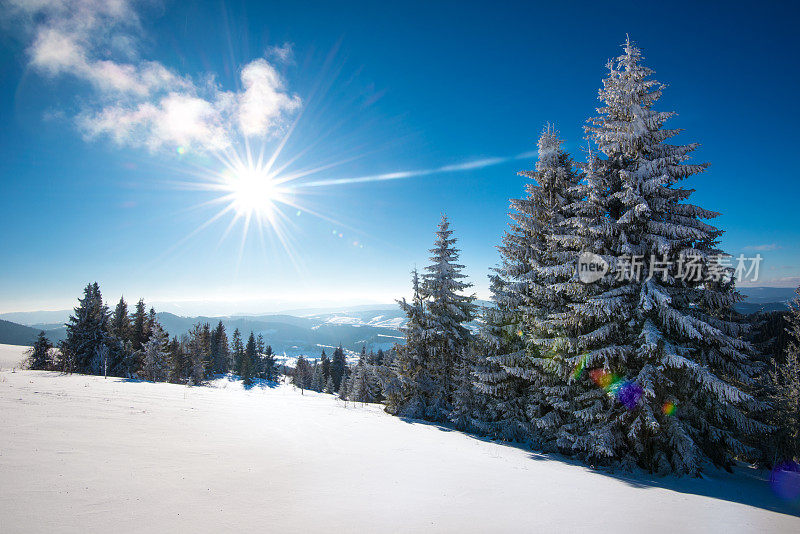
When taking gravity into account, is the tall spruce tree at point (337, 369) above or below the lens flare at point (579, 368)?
below

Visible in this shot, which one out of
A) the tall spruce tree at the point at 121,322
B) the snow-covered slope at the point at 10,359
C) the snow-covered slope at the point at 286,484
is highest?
the snow-covered slope at the point at 286,484

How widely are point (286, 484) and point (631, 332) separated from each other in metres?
11.5

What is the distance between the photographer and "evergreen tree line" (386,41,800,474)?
33.3 ft

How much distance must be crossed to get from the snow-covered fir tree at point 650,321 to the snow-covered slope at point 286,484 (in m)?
1.24

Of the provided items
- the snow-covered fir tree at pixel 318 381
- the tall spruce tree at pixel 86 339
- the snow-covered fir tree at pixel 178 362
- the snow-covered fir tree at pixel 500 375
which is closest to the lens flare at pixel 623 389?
the snow-covered fir tree at pixel 500 375

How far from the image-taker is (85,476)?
15.5 ft

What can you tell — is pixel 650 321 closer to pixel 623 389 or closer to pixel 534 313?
pixel 623 389

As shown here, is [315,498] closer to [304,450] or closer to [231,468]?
[231,468]

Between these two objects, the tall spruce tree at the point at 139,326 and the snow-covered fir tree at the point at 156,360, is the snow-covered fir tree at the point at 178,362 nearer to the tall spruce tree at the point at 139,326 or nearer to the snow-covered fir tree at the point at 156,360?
the tall spruce tree at the point at 139,326

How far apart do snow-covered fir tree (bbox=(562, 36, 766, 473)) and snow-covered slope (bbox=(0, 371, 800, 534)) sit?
4.08ft

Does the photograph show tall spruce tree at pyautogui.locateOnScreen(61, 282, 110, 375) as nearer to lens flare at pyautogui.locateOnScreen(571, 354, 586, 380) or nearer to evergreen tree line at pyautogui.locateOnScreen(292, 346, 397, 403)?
evergreen tree line at pyautogui.locateOnScreen(292, 346, 397, 403)

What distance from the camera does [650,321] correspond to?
1042 cm

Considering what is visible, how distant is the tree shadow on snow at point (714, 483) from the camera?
26.9 ft

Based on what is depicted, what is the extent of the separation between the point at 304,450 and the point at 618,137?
1385 cm
